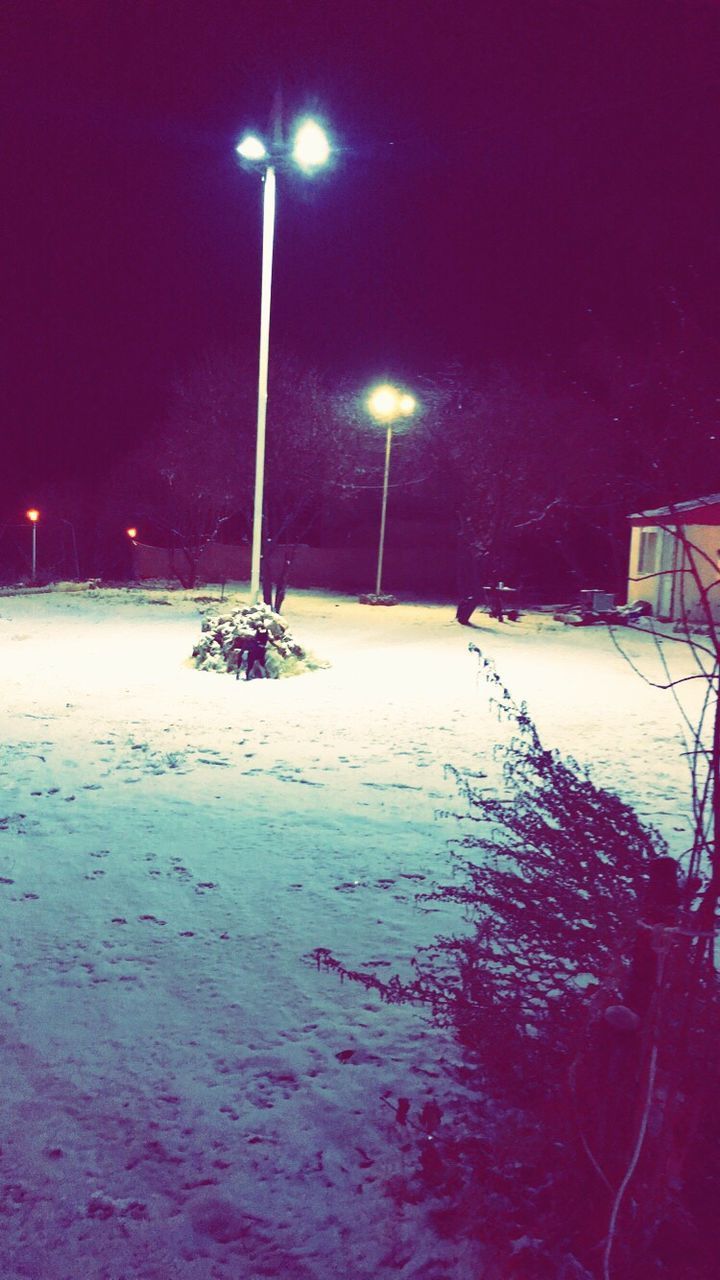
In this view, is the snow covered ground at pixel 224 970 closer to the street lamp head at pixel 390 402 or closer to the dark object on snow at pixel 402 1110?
the dark object on snow at pixel 402 1110

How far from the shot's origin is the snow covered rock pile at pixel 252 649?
13109mm

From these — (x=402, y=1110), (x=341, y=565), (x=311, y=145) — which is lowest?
(x=402, y=1110)

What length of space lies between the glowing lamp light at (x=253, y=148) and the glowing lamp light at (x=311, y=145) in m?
0.78

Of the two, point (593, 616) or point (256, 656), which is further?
point (593, 616)

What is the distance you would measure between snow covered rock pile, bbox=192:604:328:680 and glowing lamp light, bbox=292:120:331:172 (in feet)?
23.2

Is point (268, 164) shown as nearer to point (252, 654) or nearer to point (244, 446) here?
point (252, 654)

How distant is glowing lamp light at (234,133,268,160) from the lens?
1369 centimetres

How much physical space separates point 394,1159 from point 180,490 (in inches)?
1361

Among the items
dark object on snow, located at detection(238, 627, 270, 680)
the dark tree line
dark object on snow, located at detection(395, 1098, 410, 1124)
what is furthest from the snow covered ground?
the dark tree line

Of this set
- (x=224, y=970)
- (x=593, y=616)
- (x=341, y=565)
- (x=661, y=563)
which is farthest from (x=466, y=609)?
(x=224, y=970)

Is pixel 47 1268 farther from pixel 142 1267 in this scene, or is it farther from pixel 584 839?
pixel 584 839

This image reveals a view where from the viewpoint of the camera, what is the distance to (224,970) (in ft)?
13.3

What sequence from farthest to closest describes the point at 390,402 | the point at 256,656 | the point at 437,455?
the point at 437,455 → the point at 390,402 → the point at 256,656

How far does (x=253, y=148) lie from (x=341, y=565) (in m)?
31.4
